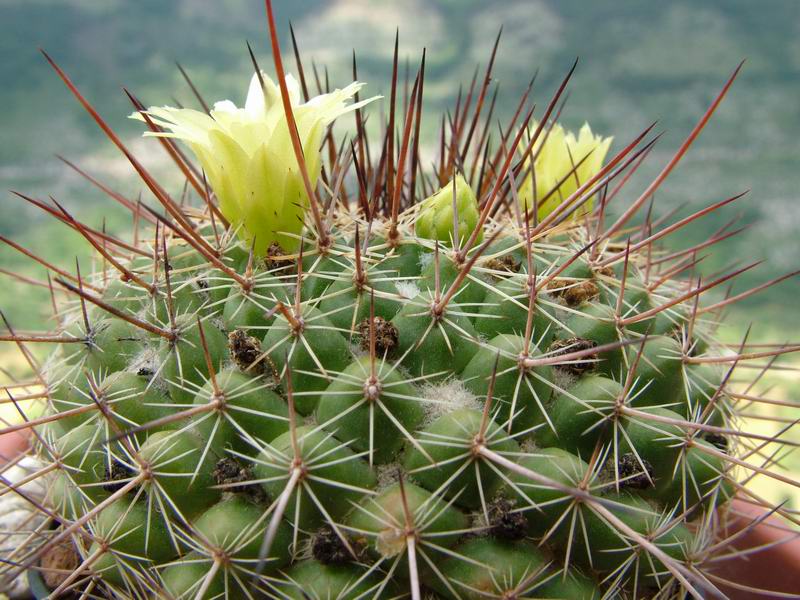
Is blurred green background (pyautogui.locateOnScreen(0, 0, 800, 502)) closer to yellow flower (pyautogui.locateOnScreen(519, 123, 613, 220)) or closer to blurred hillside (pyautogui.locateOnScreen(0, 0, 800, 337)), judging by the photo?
blurred hillside (pyautogui.locateOnScreen(0, 0, 800, 337))

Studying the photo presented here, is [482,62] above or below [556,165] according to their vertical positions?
below

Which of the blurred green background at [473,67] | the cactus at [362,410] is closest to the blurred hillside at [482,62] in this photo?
the blurred green background at [473,67]

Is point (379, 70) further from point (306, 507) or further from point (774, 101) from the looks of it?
point (306, 507)

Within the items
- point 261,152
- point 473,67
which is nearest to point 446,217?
point 261,152

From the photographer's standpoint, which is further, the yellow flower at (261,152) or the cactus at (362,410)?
the yellow flower at (261,152)

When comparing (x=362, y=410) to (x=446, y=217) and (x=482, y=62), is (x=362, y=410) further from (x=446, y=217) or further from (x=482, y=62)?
(x=482, y=62)

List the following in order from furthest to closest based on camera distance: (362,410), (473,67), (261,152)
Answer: (473,67), (261,152), (362,410)

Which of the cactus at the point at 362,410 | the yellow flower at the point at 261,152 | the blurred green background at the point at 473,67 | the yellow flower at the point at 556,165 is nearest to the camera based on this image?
the cactus at the point at 362,410

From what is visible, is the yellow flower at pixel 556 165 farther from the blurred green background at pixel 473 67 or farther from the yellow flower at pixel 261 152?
the blurred green background at pixel 473 67
